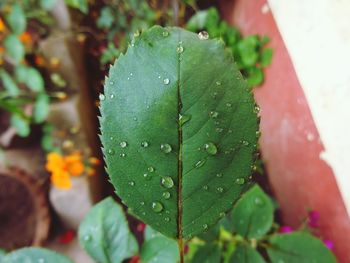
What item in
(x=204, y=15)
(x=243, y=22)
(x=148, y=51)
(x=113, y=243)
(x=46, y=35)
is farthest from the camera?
(x=46, y=35)

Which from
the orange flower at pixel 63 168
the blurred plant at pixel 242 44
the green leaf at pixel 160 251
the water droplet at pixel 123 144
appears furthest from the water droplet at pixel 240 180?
the orange flower at pixel 63 168

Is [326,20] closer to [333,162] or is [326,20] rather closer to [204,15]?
[333,162]

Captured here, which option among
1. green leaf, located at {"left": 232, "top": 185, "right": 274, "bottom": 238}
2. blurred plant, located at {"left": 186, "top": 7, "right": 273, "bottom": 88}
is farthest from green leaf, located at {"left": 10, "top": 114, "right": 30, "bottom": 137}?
green leaf, located at {"left": 232, "top": 185, "right": 274, "bottom": 238}

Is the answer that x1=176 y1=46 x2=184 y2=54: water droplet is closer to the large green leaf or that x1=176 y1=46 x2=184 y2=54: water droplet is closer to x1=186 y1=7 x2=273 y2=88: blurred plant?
the large green leaf

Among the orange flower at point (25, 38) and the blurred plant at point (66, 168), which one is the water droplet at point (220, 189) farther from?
the orange flower at point (25, 38)

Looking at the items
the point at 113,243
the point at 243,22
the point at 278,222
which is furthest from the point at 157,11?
the point at 113,243

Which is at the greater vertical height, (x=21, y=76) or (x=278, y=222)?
(x=21, y=76)

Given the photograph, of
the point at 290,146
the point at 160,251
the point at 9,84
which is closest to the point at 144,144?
the point at 160,251
